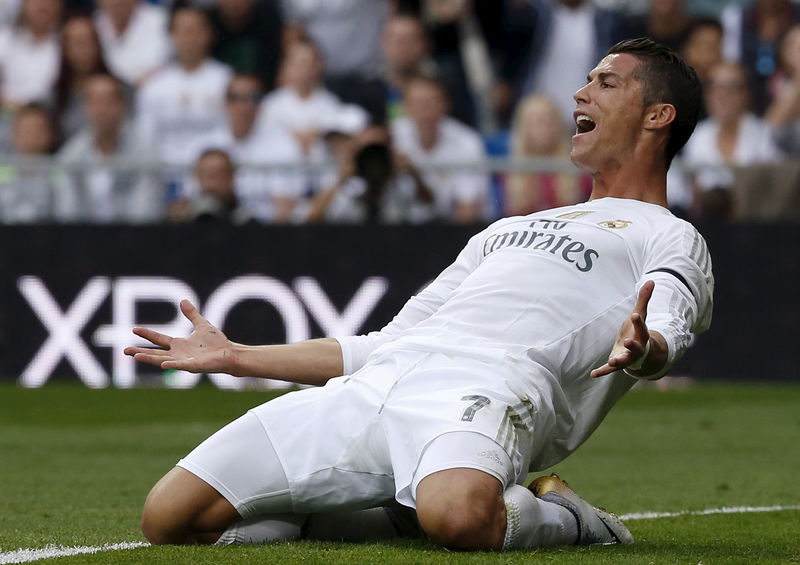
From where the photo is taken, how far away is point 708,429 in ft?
32.5

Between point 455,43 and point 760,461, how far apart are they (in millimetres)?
7096

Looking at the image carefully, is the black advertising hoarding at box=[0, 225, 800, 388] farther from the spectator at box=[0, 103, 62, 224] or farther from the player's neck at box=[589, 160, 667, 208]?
the player's neck at box=[589, 160, 667, 208]

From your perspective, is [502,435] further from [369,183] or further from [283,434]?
[369,183]

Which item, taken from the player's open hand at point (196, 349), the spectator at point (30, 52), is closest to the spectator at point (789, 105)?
the spectator at point (30, 52)

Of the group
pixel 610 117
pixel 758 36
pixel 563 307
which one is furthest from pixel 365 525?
pixel 758 36

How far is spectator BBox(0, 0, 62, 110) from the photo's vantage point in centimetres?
1506

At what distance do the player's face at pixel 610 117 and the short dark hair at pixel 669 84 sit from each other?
0.09 feet

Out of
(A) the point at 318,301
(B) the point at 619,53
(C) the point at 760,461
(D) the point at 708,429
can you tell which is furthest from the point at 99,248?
(B) the point at 619,53

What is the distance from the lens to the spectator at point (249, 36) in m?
14.7

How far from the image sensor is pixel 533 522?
4410 millimetres

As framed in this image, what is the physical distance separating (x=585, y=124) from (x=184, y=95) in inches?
384

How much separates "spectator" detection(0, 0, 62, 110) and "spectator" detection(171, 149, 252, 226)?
9.78 ft

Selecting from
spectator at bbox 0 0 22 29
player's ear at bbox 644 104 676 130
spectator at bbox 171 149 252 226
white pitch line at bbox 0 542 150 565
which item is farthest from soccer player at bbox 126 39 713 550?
spectator at bbox 0 0 22 29

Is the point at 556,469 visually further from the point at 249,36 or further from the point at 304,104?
the point at 249,36
